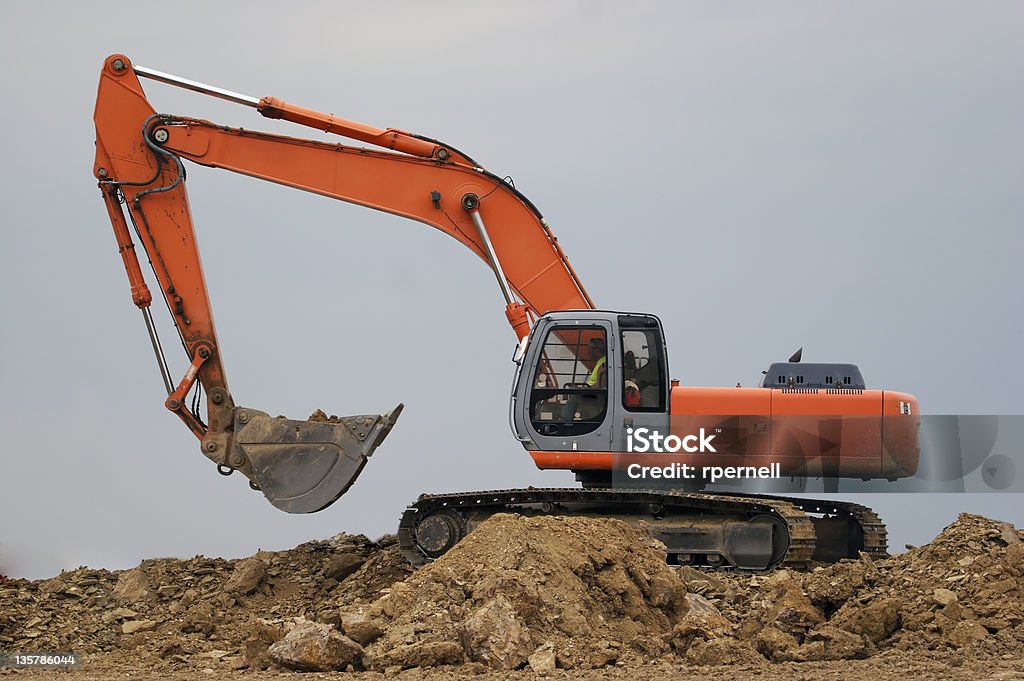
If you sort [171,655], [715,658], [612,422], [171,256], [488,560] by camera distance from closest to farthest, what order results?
[715,658], [488,560], [171,655], [612,422], [171,256]

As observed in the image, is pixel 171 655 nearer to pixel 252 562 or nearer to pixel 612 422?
pixel 252 562

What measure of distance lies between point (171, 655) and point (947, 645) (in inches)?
240

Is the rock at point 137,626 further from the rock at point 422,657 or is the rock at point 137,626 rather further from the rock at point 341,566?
the rock at point 422,657

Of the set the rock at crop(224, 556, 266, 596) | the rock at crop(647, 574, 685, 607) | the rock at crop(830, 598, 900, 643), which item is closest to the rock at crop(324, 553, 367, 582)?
the rock at crop(224, 556, 266, 596)

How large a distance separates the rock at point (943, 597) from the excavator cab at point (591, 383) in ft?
11.1

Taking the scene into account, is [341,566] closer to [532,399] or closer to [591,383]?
[532,399]

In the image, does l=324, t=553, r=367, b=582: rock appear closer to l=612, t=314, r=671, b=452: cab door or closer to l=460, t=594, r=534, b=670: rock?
l=612, t=314, r=671, b=452: cab door

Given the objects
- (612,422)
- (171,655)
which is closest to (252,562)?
(171,655)

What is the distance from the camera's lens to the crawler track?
13914 millimetres

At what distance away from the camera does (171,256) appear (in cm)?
1510

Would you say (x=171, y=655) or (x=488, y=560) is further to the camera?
(x=171, y=655)

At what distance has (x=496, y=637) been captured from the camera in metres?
10.6

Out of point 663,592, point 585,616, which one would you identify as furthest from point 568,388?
point 585,616

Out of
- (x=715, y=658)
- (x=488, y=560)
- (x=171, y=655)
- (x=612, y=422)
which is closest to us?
(x=715, y=658)
